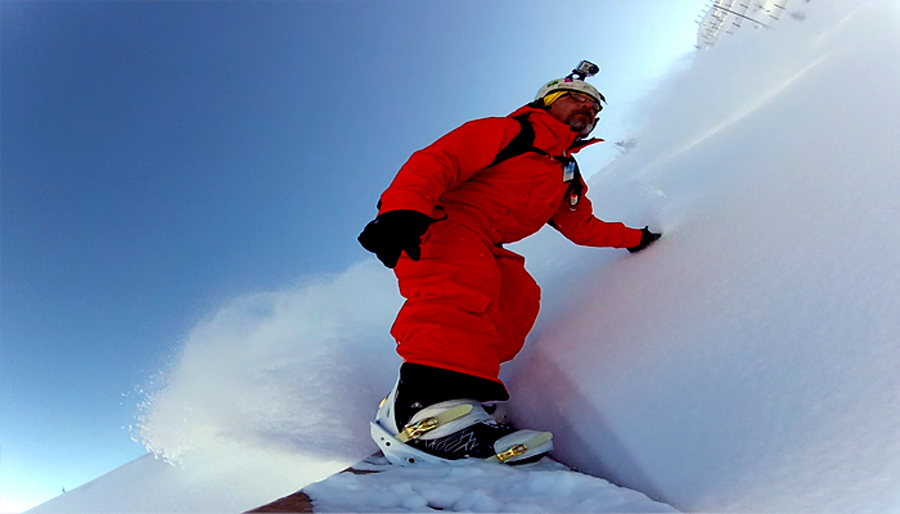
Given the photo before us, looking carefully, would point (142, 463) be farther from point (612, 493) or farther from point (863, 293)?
point (863, 293)

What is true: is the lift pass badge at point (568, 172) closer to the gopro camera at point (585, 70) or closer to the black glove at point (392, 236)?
the gopro camera at point (585, 70)

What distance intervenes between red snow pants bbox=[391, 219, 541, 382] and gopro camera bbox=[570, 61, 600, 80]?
106 cm


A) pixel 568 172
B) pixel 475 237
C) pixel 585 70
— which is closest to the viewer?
pixel 475 237

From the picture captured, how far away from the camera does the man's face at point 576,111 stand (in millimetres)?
2119

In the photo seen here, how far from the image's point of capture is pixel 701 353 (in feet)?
4.42

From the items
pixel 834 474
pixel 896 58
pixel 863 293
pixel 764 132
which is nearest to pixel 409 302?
pixel 834 474

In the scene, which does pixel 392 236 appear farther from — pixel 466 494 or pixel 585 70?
pixel 585 70

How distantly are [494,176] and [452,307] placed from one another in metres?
0.66

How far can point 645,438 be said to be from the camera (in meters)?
1.25

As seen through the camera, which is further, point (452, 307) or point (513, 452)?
point (452, 307)

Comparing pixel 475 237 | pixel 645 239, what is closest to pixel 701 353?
pixel 475 237

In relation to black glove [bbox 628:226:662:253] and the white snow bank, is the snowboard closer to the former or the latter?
the white snow bank

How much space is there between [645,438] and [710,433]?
16cm

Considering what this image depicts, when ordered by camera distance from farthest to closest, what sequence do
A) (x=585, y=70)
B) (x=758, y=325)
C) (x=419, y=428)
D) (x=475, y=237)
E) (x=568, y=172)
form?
(x=585, y=70) < (x=568, y=172) < (x=475, y=237) < (x=419, y=428) < (x=758, y=325)
